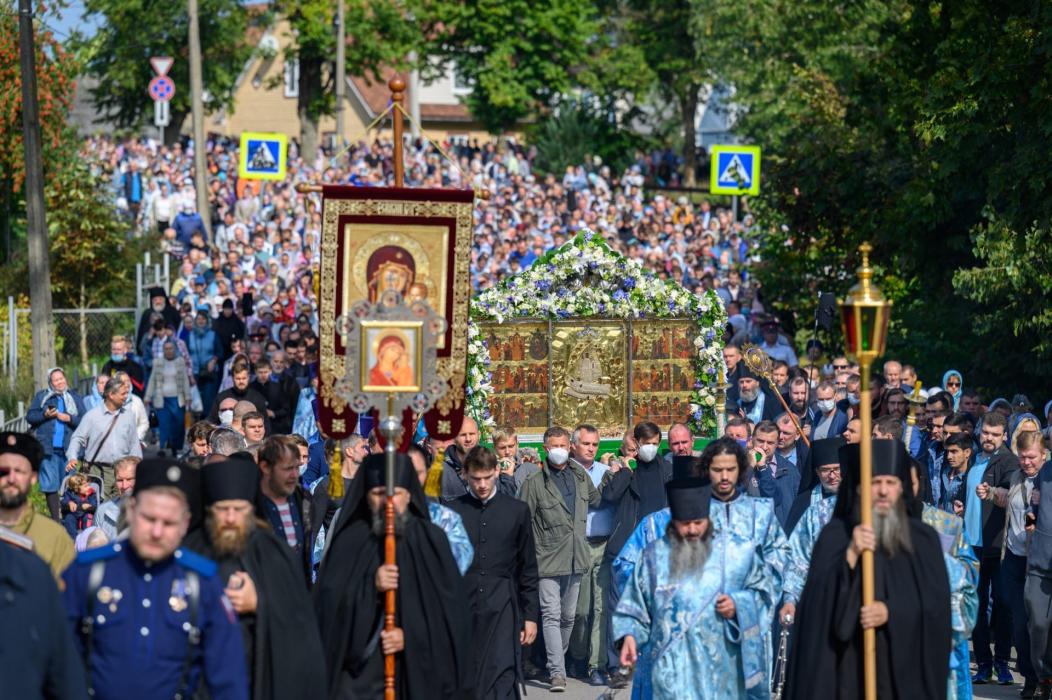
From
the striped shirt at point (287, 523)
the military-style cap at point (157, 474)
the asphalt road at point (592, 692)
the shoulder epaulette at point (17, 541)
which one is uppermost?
the military-style cap at point (157, 474)

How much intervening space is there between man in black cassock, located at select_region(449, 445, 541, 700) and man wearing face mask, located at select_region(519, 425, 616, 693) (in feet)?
7.05

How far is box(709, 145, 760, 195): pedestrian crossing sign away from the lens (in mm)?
32188

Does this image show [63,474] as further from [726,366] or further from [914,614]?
[914,614]

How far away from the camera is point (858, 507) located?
876cm

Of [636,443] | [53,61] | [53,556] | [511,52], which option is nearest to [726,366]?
[636,443]

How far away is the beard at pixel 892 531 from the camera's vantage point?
869 centimetres

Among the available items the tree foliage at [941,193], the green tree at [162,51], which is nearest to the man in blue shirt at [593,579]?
the tree foliage at [941,193]

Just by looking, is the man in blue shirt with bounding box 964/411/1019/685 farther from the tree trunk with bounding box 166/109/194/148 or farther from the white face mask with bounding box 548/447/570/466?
the tree trunk with bounding box 166/109/194/148

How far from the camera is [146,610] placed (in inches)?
280

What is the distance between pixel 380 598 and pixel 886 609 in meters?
2.35

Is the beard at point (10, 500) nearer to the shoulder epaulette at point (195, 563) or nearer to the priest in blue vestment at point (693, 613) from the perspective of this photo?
the shoulder epaulette at point (195, 563)

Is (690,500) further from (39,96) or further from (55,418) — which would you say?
(39,96)

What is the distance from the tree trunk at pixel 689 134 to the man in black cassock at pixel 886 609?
49.9 metres

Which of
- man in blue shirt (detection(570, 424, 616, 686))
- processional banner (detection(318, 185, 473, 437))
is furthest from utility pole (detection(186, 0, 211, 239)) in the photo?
processional banner (detection(318, 185, 473, 437))
